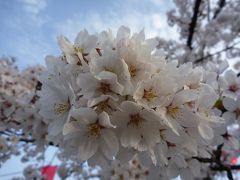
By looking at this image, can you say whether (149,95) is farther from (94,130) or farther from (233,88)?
(233,88)

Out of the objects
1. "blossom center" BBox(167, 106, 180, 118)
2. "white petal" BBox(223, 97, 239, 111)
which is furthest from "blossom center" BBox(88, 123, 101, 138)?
"white petal" BBox(223, 97, 239, 111)

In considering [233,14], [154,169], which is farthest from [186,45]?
[154,169]


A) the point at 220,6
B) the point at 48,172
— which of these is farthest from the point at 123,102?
the point at 48,172

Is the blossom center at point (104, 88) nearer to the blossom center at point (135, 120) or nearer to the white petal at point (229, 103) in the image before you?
the blossom center at point (135, 120)

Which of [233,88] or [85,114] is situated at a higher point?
[233,88]

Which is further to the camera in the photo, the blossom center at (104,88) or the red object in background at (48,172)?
the red object in background at (48,172)

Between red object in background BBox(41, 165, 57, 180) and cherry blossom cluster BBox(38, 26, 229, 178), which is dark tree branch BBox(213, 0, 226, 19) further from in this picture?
cherry blossom cluster BBox(38, 26, 229, 178)

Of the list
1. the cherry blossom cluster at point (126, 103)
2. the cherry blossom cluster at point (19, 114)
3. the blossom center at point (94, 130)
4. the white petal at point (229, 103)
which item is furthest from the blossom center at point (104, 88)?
the cherry blossom cluster at point (19, 114)

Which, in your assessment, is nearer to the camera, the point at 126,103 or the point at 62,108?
the point at 126,103
